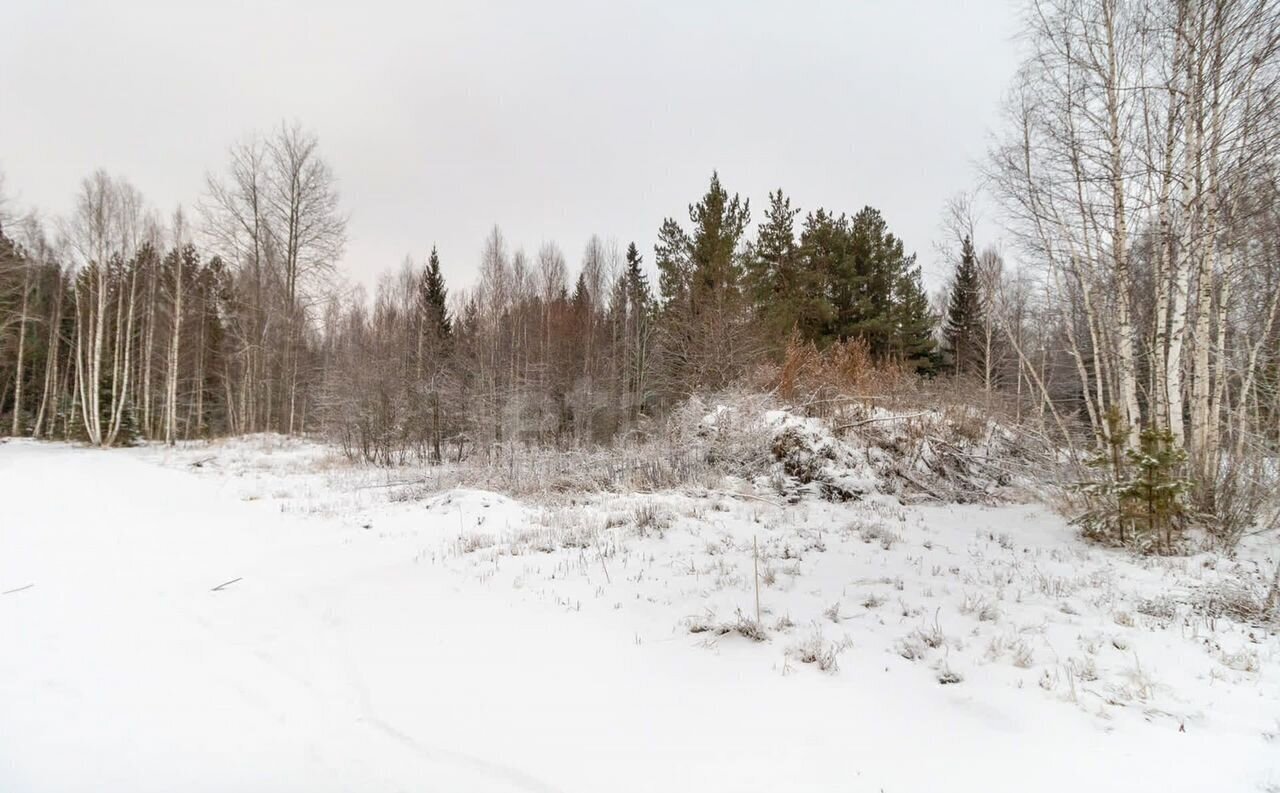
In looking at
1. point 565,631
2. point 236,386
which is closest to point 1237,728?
point 565,631

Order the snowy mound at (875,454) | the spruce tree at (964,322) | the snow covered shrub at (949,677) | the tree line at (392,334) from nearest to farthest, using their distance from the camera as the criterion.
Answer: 1. the snow covered shrub at (949,677)
2. the snowy mound at (875,454)
3. the tree line at (392,334)
4. the spruce tree at (964,322)

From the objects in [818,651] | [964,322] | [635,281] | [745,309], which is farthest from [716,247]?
[818,651]

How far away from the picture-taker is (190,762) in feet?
8.42

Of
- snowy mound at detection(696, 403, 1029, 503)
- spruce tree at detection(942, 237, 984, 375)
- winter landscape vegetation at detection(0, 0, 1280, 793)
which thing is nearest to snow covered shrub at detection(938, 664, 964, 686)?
winter landscape vegetation at detection(0, 0, 1280, 793)

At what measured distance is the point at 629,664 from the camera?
3.55 metres

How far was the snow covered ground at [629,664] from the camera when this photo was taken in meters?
2.52

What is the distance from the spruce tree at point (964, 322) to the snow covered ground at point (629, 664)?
1060 inches

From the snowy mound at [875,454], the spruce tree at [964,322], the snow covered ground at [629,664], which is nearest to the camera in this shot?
the snow covered ground at [629,664]

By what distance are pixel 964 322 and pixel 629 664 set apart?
113 feet

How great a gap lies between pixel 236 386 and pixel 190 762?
35.0m

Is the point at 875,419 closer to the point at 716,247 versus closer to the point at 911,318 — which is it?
the point at 716,247

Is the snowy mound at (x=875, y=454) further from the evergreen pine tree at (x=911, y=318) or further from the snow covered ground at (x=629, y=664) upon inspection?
the evergreen pine tree at (x=911, y=318)

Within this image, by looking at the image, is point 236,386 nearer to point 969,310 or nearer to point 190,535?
point 190,535

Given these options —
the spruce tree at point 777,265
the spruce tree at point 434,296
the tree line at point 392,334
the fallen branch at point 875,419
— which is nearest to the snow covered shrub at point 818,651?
the fallen branch at point 875,419
